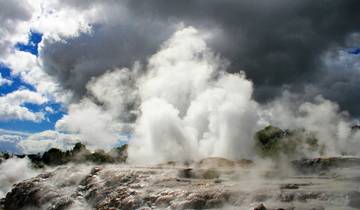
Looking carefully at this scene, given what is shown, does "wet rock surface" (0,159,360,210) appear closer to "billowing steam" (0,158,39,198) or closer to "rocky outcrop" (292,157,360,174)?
"rocky outcrop" (292,157,360,174)

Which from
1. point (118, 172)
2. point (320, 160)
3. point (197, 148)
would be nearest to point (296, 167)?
point (320, 160)

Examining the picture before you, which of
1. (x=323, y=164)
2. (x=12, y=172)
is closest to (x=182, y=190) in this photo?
(x=323, y=164)

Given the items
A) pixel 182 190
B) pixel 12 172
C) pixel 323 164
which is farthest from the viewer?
pixel 12 172

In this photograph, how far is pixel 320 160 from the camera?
99.7ft

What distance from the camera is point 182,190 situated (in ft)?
58.7

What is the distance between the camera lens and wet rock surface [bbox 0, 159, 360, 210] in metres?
15.6

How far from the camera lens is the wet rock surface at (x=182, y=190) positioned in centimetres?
1565

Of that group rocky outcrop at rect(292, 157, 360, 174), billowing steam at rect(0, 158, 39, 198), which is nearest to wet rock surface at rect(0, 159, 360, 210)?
rocky outcrop at rect(292, 157, 360, 174)

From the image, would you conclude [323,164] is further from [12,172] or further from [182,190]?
[12,172]

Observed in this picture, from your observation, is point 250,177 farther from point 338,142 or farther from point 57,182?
point 338,142

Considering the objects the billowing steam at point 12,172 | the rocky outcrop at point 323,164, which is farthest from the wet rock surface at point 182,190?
the billowing steam at point 12,172

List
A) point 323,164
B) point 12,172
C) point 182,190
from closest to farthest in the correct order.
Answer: point 182,190, point 323,164, point 12,172

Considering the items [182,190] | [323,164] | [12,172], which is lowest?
[182,190]

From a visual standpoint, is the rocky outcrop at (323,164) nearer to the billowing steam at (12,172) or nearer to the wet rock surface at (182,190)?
the wet rock surface at (182,190)
